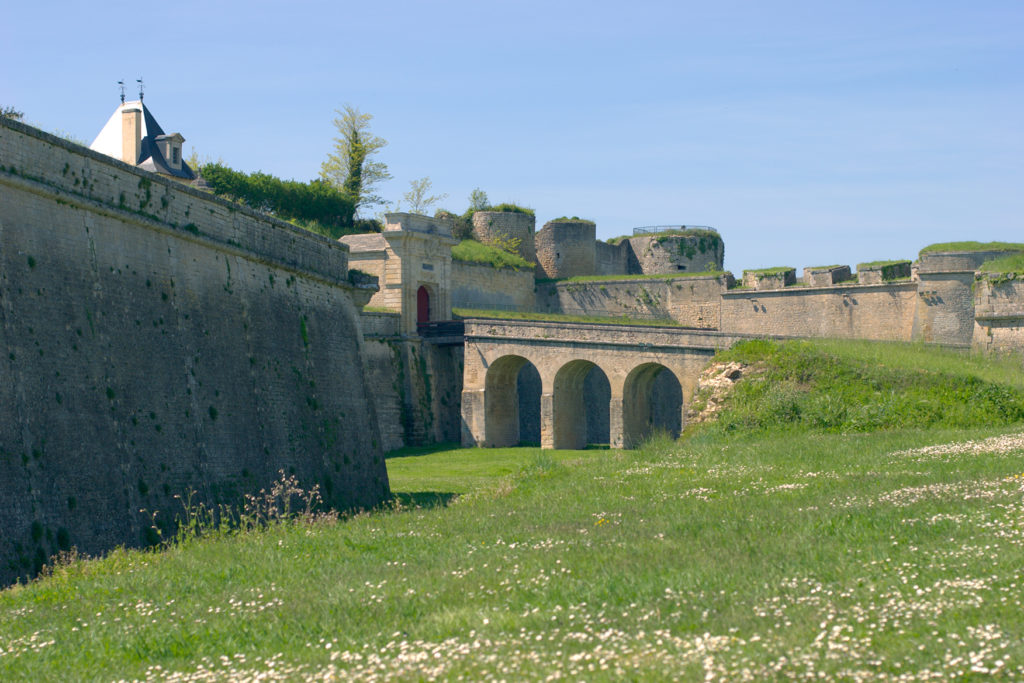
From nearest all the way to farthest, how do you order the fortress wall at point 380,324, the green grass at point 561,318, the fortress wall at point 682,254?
1. the fortress wall at point 380,324
2. the green grass at point 561,318
3. the fortress wall at point 682,254

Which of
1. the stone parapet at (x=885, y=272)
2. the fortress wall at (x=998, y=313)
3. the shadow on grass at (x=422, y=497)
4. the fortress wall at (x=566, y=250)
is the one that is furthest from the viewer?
the fortress wall at (x=566, y=250)

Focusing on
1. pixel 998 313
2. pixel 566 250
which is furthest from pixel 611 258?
pixel 998 313

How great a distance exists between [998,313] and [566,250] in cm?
2277

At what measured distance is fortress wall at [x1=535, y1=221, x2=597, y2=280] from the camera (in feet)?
164

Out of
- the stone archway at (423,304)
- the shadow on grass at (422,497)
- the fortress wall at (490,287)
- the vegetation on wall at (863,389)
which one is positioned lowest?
the shadow on grass at (422,497)

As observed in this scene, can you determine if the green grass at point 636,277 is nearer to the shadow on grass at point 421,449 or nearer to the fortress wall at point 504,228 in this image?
the fortress wall at point 504,228

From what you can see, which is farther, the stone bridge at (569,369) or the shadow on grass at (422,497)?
the stone bridge at (569,369)

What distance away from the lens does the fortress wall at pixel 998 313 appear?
98.4ft

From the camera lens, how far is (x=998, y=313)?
30375 mm

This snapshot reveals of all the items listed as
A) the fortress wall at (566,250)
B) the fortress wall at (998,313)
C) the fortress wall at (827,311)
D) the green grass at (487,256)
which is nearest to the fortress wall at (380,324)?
the green grass at (487,256)

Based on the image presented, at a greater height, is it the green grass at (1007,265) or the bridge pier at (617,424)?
the green grass at (1007,265)

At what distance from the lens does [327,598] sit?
29.7ft

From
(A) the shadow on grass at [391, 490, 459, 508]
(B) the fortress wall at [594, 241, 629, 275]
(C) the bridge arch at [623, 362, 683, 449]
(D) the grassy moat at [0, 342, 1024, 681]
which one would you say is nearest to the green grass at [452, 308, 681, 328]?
(B) the fortress wall at [594, 241, 629, 275]

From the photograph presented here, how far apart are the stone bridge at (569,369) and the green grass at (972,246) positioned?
10127 mm
